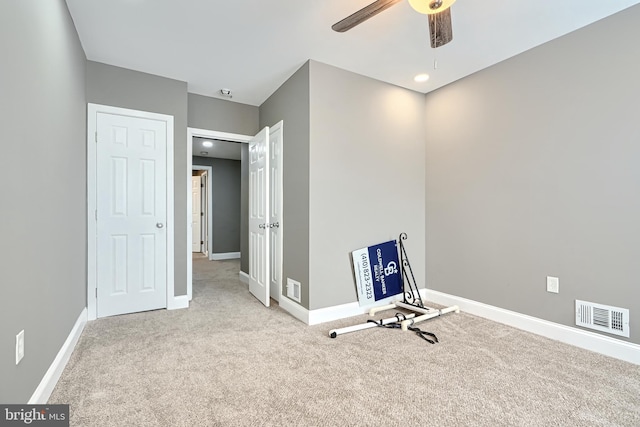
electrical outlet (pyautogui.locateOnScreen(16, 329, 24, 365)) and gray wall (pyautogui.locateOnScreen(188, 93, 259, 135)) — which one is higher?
gray wall (pyautogui.locateOnScreen(188, 93, 259, 135))

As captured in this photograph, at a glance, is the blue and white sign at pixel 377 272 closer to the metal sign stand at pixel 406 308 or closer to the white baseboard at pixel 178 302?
the metal sign stand at pixel 406 308

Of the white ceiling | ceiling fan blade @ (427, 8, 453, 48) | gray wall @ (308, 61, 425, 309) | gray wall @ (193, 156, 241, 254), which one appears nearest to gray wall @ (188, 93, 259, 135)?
the white ceiling

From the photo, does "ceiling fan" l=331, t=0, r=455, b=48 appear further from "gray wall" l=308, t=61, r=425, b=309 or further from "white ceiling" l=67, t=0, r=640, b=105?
"gray wall" l=308, t=61, r=425, b=309

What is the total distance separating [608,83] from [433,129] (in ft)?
→ 5.13

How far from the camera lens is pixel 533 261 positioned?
265 cm

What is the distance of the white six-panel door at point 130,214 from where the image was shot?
2.96m

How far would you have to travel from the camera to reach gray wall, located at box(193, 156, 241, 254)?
724 centimetres

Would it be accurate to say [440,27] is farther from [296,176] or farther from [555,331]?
[555,331]

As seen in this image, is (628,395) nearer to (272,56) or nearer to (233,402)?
(233,402)

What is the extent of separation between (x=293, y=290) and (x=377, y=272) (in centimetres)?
Answer: 93

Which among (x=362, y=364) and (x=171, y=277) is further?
(x=171, y=277)

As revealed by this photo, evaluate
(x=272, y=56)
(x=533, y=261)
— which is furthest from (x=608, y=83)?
(x=272, y=56)

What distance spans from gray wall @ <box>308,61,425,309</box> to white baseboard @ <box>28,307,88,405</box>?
6.09 ft

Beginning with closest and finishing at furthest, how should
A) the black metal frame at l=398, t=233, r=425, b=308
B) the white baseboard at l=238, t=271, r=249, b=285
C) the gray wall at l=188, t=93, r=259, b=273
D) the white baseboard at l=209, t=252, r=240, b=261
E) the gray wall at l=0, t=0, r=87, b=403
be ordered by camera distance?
the gray wall at l=0, t=0, r=87, b=403 < the black metal frame at l=398, t=233, r=425, b=308 < the gray wall at l=188, t=93, r=259, b=273 < the white baseboard at l=238, t=271, r=249, b=285 < the white baseboard at l=209, t=252, r=240, b=261
